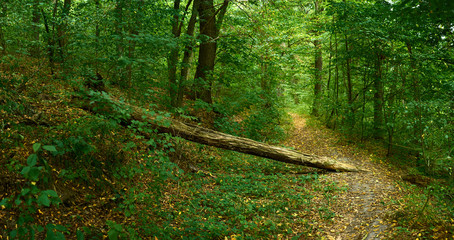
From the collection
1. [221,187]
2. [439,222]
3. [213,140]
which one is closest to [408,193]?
[439,222]

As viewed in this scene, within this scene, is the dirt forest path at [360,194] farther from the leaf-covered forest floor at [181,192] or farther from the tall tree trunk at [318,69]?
the tall tree trunk at [318,69]

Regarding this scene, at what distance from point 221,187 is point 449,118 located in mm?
5465

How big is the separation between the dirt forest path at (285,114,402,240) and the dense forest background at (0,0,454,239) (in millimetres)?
582

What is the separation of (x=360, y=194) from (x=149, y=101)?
251 inches

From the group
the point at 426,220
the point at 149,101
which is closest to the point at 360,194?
the point at 426,220

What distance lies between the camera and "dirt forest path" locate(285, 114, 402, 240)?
4.64 m

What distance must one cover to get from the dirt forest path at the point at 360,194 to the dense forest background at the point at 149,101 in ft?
1.91

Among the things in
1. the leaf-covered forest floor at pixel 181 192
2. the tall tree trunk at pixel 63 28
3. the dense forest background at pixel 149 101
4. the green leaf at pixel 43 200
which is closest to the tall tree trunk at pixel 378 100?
the dense forest background at pixel 149 101

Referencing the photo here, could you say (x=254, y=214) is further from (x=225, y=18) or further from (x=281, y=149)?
(x=225, y=18)

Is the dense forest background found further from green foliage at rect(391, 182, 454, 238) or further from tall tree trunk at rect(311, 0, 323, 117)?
tall tree trunk at rect(311, 0, 323, 117)

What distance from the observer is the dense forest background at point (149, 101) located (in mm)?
3660

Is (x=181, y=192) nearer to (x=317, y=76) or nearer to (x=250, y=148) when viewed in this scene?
(x=250, y=148)

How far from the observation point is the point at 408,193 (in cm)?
621

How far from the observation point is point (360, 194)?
6207 mm
